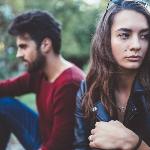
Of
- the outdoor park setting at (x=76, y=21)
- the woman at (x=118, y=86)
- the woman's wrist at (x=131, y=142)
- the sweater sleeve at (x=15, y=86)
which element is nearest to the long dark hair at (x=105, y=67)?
the woman at (x=118, y=86)

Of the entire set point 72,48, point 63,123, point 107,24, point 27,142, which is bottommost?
point 72,48

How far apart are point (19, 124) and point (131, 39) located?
5.74 ft

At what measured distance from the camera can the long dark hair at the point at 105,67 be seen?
10.3 ft

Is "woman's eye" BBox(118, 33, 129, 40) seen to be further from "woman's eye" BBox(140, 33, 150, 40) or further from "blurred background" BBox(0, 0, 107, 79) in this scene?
"blurred background" BBox(0, 0, 107, 79)

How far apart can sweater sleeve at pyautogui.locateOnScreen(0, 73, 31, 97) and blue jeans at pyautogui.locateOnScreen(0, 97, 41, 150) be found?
0.24 ft

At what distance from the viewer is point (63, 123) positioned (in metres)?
3.72

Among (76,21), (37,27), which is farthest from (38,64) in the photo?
(76,21)

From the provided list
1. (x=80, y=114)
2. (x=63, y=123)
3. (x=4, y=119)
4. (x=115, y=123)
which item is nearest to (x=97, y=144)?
(x=115, y=123)

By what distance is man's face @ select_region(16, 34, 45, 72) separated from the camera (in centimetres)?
412

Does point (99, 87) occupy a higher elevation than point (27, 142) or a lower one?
higher

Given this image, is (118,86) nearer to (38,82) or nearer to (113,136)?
(113,136)

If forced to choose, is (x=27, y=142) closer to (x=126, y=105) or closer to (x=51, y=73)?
(x=51, y=73)

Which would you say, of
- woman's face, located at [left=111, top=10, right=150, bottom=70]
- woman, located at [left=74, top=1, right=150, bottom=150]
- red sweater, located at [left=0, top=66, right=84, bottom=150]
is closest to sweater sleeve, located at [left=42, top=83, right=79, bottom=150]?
red sweater, located at [left=0, top=66, right=84, bottom=150]

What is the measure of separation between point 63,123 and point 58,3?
12267 millimetres
